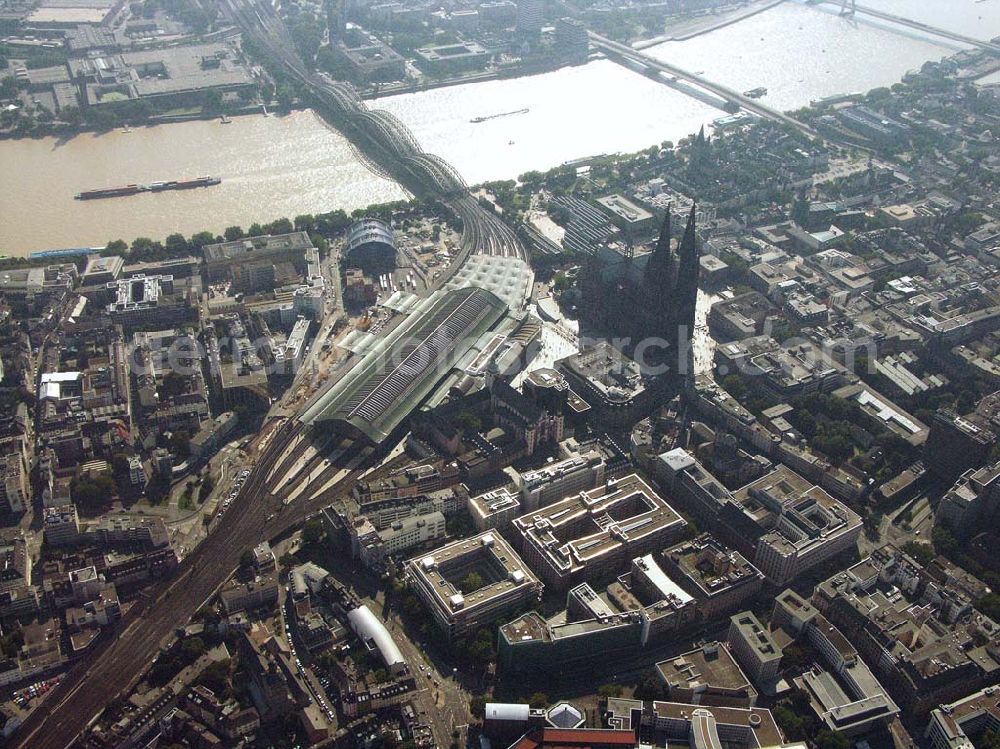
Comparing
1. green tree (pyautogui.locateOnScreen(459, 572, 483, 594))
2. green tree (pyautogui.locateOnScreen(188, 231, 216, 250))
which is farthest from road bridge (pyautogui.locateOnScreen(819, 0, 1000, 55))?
green tree (pyautogui.locateOnScreen(459, 572, 483, 594))

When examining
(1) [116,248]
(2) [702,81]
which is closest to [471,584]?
(1) [116,248]

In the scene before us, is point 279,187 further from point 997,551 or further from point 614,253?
point 997,551

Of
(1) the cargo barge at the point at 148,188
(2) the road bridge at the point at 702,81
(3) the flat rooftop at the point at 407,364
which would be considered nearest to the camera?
(3) the flat rooftop at the point at 407,364

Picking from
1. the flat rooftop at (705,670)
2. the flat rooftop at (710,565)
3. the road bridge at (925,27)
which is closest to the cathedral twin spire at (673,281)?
the flat rooftop at (710,565)

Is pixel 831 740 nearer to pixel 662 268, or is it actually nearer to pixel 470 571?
pixel 470 571

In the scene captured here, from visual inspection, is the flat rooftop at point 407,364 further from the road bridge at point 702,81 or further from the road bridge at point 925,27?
the road bridge at point 925,27

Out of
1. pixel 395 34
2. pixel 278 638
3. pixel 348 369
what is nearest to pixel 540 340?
pixel 348 369
